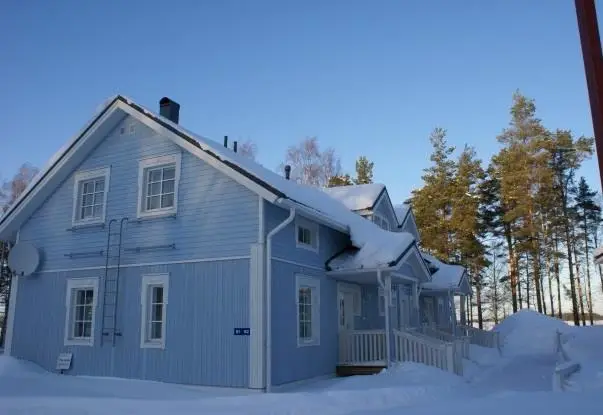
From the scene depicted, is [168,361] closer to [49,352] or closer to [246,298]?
[246,298]

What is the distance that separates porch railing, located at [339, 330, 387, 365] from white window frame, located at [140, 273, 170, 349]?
510 cm

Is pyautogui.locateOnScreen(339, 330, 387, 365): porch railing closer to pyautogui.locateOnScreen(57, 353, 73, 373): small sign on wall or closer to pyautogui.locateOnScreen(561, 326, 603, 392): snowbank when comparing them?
pyautogui.locateOnScreen(561, 326, 603, 392): snowbank

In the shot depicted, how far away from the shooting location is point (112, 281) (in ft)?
44.4

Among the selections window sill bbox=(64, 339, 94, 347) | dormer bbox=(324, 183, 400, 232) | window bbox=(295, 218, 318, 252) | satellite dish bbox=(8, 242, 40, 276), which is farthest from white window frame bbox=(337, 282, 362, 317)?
satellite dish bbox=(8, 242, 40, 276)

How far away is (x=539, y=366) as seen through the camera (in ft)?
58.5

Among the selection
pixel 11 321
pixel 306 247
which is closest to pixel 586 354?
pixel 306 247

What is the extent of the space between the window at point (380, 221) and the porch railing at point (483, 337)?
22.5ft

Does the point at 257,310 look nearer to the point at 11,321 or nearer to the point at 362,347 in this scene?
the point at 362,347

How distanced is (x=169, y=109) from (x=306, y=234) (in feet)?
18.5

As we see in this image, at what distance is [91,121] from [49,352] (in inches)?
249

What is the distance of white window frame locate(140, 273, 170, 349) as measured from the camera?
12.5m

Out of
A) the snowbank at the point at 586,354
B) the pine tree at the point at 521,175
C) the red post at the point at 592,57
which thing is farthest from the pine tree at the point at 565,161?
the red post at the point at 592,57

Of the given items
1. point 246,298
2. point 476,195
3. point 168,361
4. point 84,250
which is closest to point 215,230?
point 246,298

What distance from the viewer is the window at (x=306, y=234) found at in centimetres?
1355
